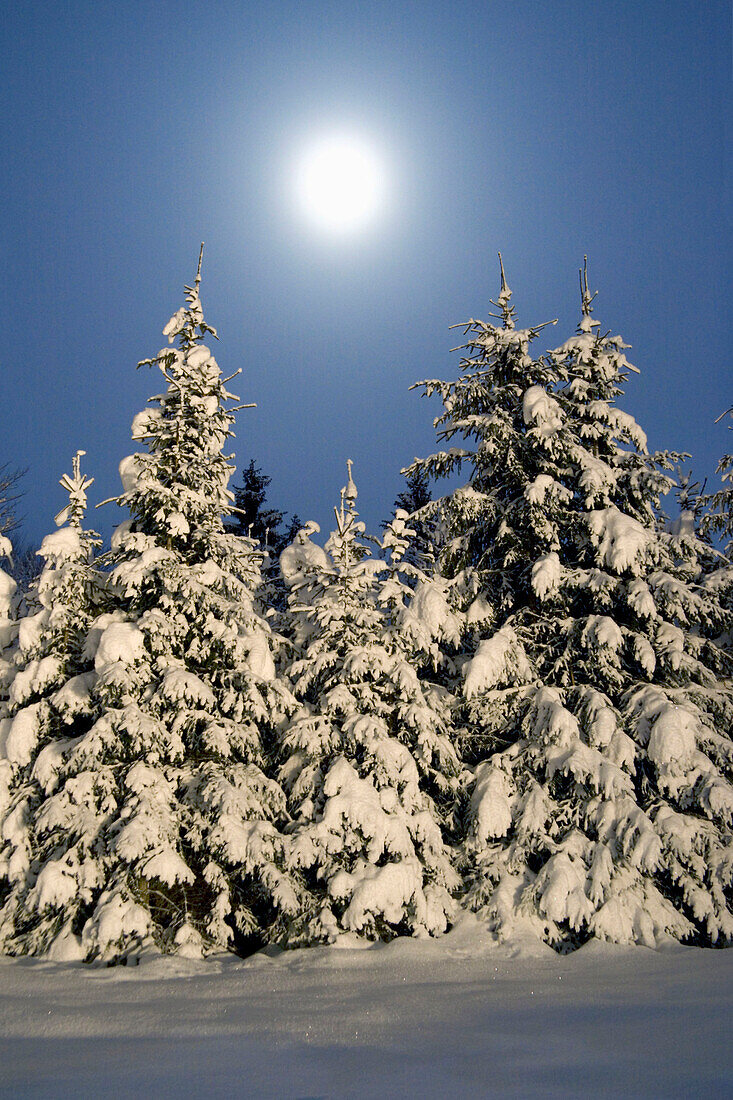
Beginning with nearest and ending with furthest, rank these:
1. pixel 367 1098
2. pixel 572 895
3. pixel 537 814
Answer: pixel 367 1098
pixel 572 895
pixel 537 814

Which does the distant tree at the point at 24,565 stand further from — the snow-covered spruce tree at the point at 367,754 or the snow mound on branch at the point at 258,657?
the snow-covered spruce tree at the point at 367,754

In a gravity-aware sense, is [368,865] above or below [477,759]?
below

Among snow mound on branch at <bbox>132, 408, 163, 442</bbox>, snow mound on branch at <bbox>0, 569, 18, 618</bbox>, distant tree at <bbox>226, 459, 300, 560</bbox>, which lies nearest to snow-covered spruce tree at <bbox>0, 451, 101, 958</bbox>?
snow mound on branch at <bbox>0, 569, 18, 618</bbox>

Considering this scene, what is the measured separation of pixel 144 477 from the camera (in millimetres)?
11211

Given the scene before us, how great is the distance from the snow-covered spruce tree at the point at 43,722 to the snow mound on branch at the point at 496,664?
576 centimetres

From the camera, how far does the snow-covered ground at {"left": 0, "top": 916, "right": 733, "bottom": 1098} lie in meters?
5.17

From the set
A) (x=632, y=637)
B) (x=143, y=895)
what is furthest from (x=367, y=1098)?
(x=632, y=637)

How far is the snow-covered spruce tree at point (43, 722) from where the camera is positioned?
9.60 metres

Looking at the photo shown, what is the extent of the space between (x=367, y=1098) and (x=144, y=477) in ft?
28.5

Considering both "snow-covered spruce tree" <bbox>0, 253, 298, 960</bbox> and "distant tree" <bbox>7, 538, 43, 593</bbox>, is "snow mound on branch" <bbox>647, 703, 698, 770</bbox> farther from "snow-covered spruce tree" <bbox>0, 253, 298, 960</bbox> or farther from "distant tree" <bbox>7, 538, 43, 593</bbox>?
"distant tree" <bbox>7, 538, 43, 593</bbox>

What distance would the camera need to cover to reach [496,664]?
11.2m

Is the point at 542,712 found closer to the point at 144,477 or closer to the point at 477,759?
the point at 477,759

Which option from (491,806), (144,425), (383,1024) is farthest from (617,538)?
(144,425)

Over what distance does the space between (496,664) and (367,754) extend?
95.7 inches
